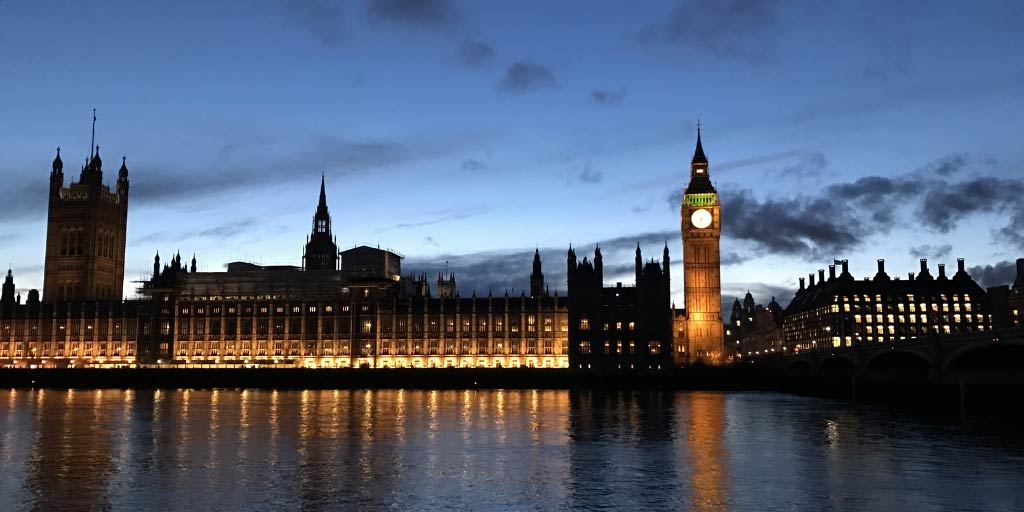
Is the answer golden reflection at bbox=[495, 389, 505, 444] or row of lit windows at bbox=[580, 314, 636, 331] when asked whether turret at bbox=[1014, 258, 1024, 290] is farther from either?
golden reflection at bbox=[495, 389, 505, 444]

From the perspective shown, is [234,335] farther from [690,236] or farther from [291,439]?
[291,439]

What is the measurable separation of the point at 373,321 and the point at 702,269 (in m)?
62.8

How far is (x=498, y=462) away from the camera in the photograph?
46.5m

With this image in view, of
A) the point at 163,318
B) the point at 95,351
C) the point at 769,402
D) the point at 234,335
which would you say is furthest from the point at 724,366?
the point at 95,351

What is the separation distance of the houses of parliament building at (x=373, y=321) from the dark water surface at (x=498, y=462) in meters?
75.9

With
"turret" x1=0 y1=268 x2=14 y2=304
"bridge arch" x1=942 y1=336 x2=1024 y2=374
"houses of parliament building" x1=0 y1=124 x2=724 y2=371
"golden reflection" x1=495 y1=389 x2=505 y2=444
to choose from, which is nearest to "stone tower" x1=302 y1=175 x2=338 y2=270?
"houses of parliament building" x1=0 y1=124 x2=724 y2=371

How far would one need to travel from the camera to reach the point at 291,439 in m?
56.7

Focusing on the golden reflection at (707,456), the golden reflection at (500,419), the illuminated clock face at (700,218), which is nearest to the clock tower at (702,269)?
the illuminated clock face at (700,218)

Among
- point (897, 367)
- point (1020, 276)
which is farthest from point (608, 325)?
point (1020, 276)

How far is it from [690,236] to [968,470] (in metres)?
139

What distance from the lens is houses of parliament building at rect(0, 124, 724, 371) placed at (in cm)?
15650

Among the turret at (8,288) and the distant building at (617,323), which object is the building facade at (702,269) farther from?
the turret at (8,288)

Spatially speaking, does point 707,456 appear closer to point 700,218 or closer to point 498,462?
point 498,462

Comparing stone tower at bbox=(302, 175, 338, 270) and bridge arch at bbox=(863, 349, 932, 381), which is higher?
stone tower at bbox=(302, 175, 338, 270)
